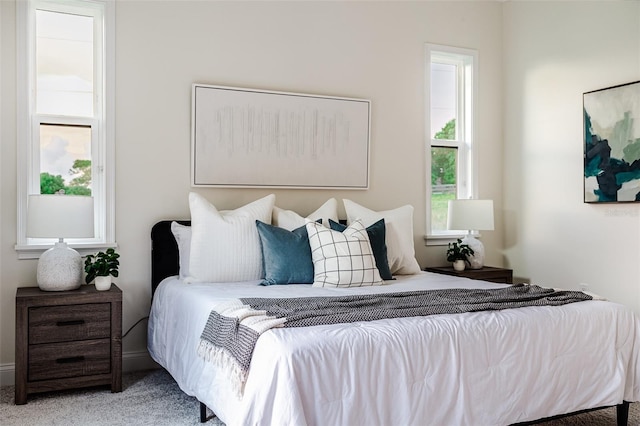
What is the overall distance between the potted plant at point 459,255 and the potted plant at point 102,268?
2.52 m

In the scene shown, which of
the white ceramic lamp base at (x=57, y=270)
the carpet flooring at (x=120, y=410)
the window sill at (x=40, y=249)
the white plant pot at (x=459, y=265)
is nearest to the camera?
the carpet flooring at (x=120, y=410)

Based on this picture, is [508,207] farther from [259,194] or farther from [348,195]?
[259,194]

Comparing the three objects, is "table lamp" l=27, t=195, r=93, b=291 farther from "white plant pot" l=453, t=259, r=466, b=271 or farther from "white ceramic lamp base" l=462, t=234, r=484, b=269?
"white ceramic lamp base" l=462, t=234, r=484, b=269

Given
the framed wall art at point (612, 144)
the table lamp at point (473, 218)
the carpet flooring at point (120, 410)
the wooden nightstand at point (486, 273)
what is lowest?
the carpet flooring at point (120, 410)

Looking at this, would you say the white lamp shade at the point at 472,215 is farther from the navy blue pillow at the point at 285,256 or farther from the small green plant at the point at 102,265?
the small green plant at the point at 102,265

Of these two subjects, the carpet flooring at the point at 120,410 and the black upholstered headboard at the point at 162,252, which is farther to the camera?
the black upholstered headboard at the point at 162,252

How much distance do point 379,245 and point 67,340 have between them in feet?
6.34

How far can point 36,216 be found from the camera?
3.29 m

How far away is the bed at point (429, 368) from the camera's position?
6.84 ft

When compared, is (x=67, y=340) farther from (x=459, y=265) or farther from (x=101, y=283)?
(x=459, y=265)

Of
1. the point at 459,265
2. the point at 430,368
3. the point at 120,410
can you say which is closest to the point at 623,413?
the point at 430,368

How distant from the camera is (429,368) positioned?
2.29 meters

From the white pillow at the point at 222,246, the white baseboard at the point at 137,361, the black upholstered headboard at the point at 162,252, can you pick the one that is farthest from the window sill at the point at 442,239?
the white baseboard at the point at 137,361

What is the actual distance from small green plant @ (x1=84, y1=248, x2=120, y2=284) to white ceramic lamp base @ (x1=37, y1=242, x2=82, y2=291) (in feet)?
0.27
